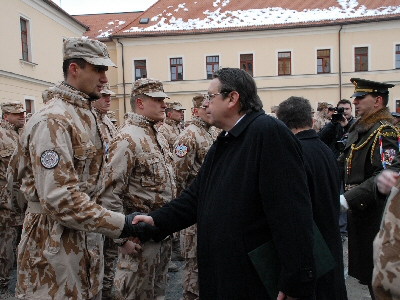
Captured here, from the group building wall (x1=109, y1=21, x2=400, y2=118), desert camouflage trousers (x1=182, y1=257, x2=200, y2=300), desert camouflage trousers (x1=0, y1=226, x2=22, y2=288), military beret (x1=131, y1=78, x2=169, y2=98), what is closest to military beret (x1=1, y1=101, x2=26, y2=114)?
desert camouflage trousers (x1=0, y1=226, x2=22, y2=288)

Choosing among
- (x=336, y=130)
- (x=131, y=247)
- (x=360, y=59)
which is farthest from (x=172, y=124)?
(x=360, y=59)

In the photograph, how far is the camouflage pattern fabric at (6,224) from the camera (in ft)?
16.7

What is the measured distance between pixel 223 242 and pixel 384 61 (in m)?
27.7

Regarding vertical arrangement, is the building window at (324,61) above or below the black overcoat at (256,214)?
above

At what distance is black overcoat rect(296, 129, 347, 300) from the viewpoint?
115 inches

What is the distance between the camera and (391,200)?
5.02ft

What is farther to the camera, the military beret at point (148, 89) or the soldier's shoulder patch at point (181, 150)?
the soldier's shoulder patch at point (181, 150)

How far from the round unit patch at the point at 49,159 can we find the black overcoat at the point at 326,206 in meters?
1.70

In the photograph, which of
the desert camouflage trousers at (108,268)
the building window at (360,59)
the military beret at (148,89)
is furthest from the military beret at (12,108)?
the building window at (360,59)

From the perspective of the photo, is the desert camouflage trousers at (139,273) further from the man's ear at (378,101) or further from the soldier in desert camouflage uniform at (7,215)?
the man's ear at (378,101)

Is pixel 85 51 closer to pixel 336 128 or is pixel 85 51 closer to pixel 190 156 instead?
pixel 190 156

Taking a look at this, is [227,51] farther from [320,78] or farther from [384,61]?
[384,61]

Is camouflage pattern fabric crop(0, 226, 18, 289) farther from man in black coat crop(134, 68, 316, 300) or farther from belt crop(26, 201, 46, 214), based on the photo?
man in black coat crop(134, 68, 316, 300)

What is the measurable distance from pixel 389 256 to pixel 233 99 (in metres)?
1.28
